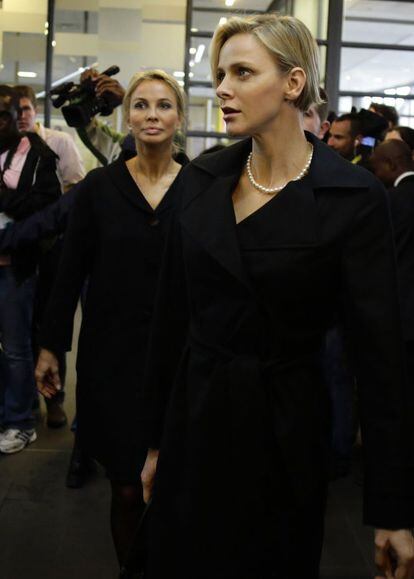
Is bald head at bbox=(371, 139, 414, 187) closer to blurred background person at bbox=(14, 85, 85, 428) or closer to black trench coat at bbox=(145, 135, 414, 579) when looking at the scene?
blurred background person at bbox=(14, 85, 85, 428)

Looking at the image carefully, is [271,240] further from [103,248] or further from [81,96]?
[81,96]

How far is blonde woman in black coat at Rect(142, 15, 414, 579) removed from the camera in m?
1.75

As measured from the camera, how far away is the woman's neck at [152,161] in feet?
10.1

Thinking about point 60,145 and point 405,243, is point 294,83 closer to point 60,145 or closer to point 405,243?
point 405,243

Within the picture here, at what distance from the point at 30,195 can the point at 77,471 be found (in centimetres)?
160

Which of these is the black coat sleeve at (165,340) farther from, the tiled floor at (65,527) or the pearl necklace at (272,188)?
the tiled floor at (65,527)

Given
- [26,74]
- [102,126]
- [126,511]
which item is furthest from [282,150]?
[26,74]

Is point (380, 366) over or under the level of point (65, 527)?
over

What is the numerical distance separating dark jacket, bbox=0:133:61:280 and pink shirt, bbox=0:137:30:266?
0.10 ft

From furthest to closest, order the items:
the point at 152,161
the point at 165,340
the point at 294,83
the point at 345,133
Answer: the point at 345,133, the point at 152,161, the point at 165,340, the point at 294,83

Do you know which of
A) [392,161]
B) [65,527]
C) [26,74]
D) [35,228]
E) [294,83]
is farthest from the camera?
[26,74]

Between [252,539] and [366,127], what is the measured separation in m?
3.73

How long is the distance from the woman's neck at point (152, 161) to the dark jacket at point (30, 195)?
1680 mm

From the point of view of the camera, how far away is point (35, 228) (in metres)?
4.52
